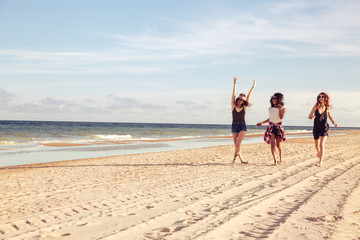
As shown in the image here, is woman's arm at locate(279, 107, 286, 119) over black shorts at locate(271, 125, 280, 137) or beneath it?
over

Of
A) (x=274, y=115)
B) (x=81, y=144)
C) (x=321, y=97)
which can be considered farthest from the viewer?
(x=81, y=144)

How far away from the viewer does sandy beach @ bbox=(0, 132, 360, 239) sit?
10.4ft

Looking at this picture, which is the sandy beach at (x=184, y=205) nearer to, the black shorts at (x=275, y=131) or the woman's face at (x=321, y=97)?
the black shorts at (x=275, y=131)

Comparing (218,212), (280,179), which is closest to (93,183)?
(218,212)

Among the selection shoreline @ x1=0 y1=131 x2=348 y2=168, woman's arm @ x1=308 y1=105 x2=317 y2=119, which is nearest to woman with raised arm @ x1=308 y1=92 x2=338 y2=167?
woman's arm @ x1=308 y1=105 x2=317 y2=119

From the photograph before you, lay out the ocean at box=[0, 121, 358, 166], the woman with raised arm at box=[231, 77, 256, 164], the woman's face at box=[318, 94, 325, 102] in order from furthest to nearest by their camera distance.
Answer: the ocean at box=[0, 121, 358, 166]
the woman with raised arm at box=[231, 77, 256, 164]
the woman's face at box=[318, 94, 325, 102]

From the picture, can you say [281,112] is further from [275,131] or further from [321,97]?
[321,97]

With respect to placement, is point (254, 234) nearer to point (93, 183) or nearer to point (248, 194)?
point (248, 194)

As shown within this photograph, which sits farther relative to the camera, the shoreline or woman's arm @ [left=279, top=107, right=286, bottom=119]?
the shoreline

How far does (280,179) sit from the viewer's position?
604 cm

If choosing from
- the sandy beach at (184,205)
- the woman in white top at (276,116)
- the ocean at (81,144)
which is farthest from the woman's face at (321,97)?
the ocean at (81,144)

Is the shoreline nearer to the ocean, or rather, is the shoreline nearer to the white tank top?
the ocean

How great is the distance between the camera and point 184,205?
4156 millimetres

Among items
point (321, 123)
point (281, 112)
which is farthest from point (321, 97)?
point (281, 112)
